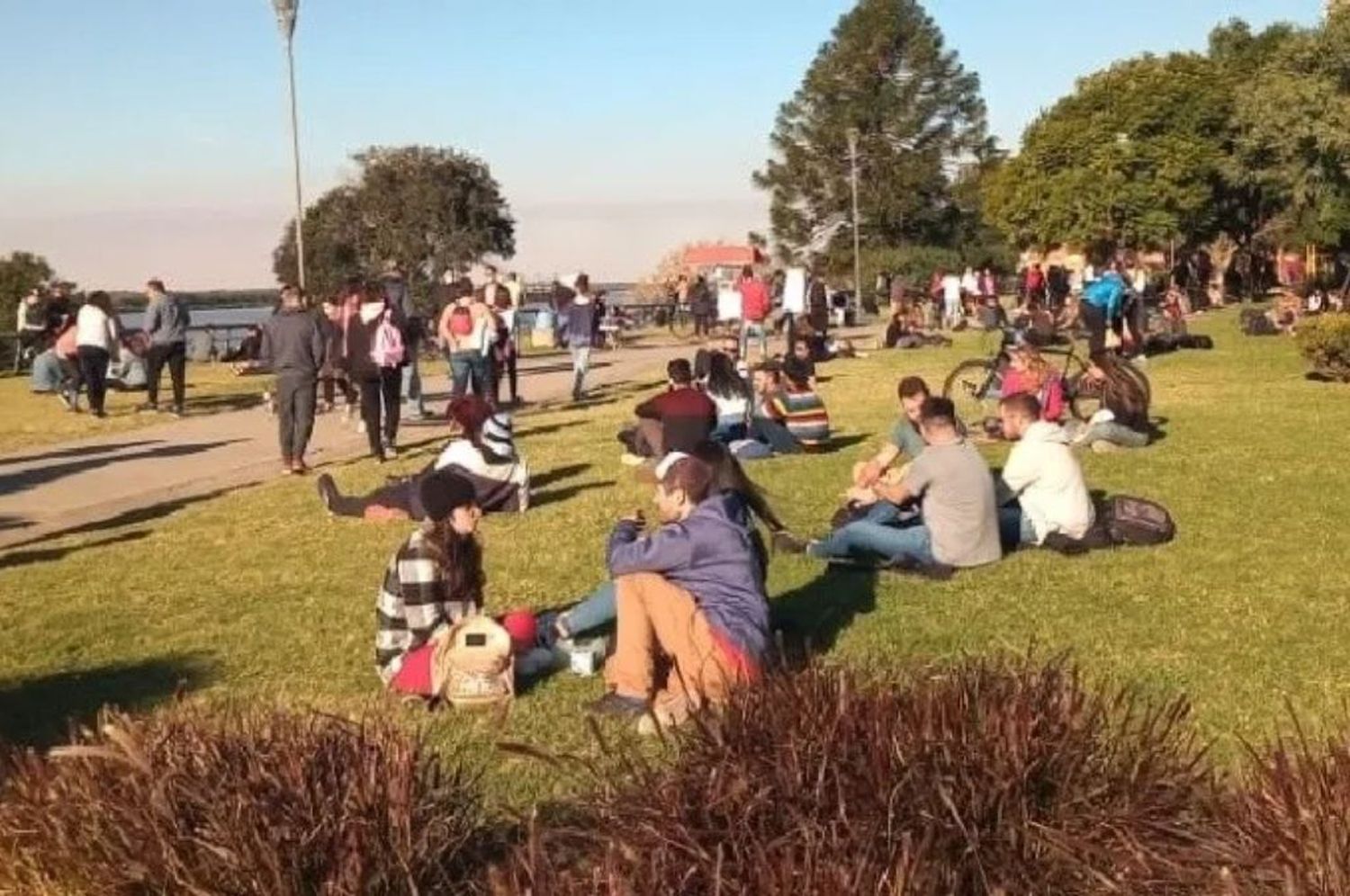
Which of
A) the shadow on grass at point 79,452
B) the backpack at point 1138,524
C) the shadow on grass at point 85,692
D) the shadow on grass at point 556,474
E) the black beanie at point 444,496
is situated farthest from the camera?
the shadow on grass at point 79,452

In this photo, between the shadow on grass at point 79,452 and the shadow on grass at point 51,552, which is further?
the shadow on grass at point 79,452

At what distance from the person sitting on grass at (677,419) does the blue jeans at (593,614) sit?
1530mm

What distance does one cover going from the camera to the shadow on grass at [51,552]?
11.3 metres

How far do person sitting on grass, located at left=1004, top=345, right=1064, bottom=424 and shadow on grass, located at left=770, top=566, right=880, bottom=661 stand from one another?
5.93 meters

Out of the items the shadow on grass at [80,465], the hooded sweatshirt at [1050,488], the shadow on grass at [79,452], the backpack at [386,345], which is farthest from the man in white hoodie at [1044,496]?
the shadow on grass at [79,452]

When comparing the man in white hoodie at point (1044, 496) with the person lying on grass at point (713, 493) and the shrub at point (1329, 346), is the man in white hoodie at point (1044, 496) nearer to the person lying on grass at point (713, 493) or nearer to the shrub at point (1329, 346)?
the person lying on grass at point (713, 493)

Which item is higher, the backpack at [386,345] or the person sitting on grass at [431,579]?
the backpack at [386,345]

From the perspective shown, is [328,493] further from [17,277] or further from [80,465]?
[17,277]

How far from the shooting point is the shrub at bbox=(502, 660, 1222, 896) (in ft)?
11.7

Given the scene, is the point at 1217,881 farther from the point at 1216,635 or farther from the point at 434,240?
the point at 434,240

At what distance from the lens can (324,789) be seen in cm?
401

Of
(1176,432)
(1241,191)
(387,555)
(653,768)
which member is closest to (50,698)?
(387,555)

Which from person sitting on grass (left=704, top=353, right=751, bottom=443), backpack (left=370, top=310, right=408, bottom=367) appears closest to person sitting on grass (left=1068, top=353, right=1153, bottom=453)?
person sitting on grass (left=704, top=353, right=751, bottom=443)

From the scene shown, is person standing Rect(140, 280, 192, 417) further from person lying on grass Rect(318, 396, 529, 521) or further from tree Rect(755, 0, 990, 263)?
tree Rect(755, 0, 990, 263)
